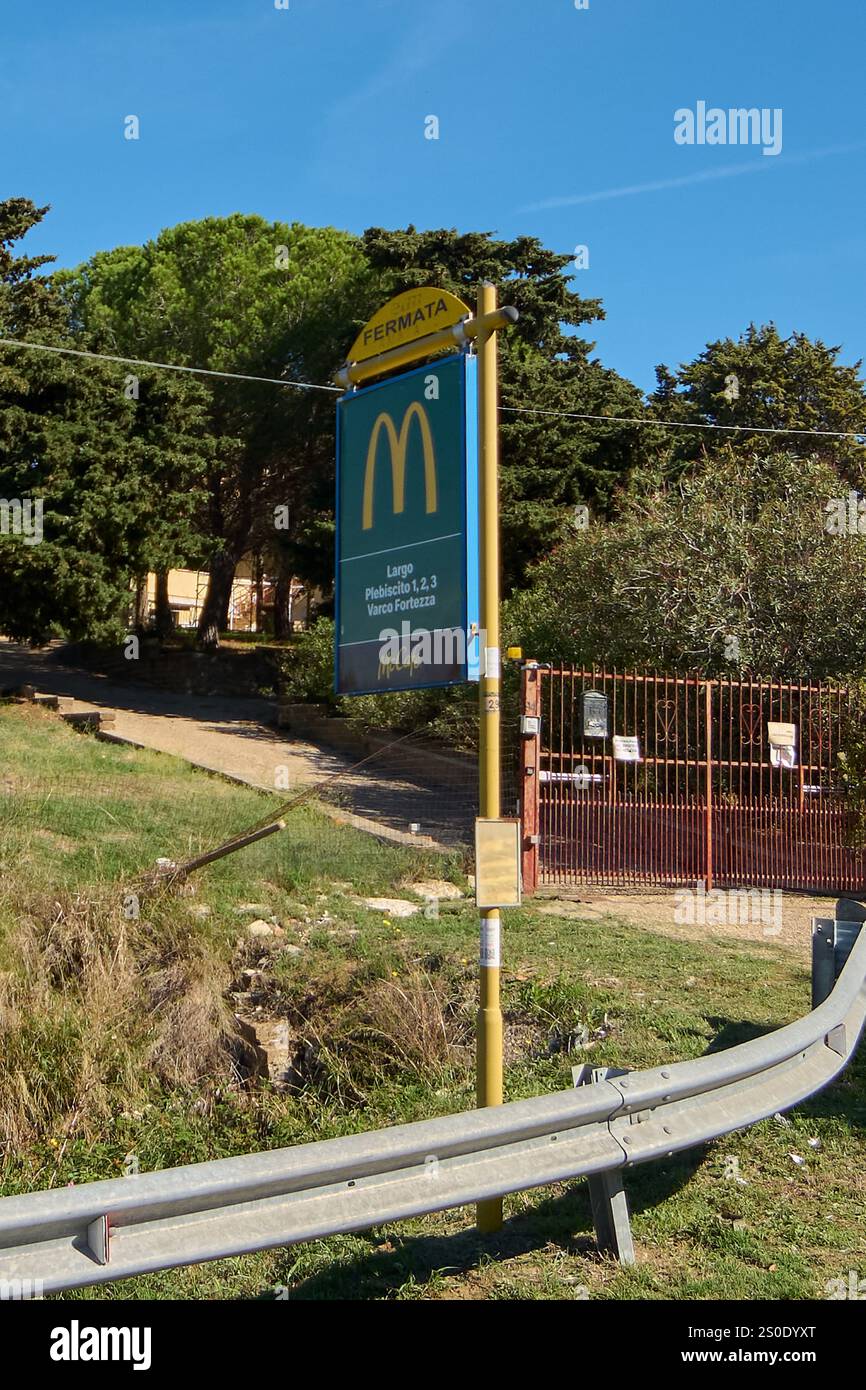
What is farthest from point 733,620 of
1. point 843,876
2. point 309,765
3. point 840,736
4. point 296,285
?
point 296,285

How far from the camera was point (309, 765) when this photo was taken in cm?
1961

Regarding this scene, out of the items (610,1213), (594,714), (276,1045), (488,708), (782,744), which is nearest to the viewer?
(610,1213)

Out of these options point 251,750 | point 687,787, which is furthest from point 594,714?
point 251,750

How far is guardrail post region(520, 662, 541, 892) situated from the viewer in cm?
1145

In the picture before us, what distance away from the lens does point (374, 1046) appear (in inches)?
286

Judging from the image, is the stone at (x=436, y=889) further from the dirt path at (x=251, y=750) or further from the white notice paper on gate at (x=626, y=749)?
the white notice paper on gate at (x=626, y=749)

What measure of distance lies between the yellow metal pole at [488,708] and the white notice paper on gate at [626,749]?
7262mm

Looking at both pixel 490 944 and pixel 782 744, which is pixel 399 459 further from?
pixel 782 744

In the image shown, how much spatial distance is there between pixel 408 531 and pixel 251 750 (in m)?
16.0

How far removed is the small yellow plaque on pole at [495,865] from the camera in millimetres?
4762

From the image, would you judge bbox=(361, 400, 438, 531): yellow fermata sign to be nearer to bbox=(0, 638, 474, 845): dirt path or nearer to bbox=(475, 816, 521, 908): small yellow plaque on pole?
bbox=(475, 816, 521, 908): small yellow plaque on pole
